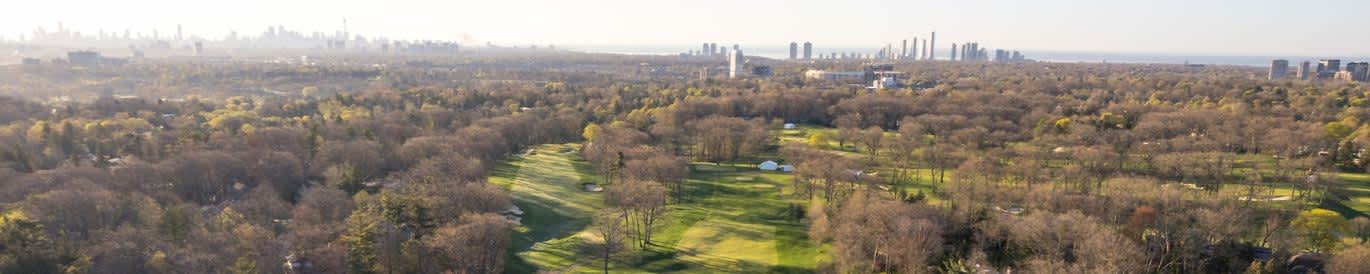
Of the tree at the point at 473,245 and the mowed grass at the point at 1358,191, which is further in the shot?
the mowed grass at the point at 1358,191

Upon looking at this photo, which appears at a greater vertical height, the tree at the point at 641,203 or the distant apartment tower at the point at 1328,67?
the distant apartment tower at the point at 1328,67

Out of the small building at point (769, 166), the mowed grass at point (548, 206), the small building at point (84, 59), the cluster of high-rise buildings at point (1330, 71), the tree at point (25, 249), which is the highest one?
the cluster of high-rise buildings at point (1330, 71)

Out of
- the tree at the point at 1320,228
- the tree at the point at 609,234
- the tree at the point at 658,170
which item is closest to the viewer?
the tree at the point at 1320,228

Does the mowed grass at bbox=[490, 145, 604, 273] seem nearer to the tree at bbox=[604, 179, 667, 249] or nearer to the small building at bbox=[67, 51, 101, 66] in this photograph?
the tree at bbox=[604, 179, 667, 249]

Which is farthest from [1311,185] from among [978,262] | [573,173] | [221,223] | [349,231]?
[221,223]

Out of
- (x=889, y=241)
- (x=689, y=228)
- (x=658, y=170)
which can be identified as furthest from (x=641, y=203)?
(x=889, y=241)

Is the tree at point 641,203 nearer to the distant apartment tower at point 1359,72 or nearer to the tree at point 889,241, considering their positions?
the tree at point 889,241

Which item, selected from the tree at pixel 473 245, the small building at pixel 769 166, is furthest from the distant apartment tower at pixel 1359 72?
the tree at pixel 473 245

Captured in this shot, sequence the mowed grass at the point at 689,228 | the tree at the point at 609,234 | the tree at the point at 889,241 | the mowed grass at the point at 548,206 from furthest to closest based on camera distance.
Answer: the mowed grass at the point at 548,206, the tree at the point at 609,234, the mowed grass at the point at 689,228, the tree at the point at 889,241

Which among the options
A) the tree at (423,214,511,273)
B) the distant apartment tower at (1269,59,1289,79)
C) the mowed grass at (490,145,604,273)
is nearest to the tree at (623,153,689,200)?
the mowed grass at (490,145,604,273)
